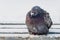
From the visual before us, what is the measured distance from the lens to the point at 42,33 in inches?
79.1

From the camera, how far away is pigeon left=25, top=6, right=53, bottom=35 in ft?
6.43

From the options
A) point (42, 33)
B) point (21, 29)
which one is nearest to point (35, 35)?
point (42, 33)

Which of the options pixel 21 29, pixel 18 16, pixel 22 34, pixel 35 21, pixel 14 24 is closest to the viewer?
pixel 35 21

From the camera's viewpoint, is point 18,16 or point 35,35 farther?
point 18,16

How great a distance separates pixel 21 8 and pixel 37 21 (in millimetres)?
872

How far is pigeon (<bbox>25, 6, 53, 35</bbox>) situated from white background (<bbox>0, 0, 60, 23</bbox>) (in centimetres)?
72

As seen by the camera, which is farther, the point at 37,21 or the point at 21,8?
the point at 21,8

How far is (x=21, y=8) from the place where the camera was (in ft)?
9.23

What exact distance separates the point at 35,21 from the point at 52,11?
2.77ft

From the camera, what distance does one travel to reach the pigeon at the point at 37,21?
196cm

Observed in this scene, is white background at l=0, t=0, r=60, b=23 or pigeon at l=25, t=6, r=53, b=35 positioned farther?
white background at l=0, t=0, r=60, b=23

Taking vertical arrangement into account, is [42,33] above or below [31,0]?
below

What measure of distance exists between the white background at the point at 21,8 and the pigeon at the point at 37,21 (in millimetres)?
725

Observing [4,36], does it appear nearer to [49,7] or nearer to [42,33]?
[42,33]
